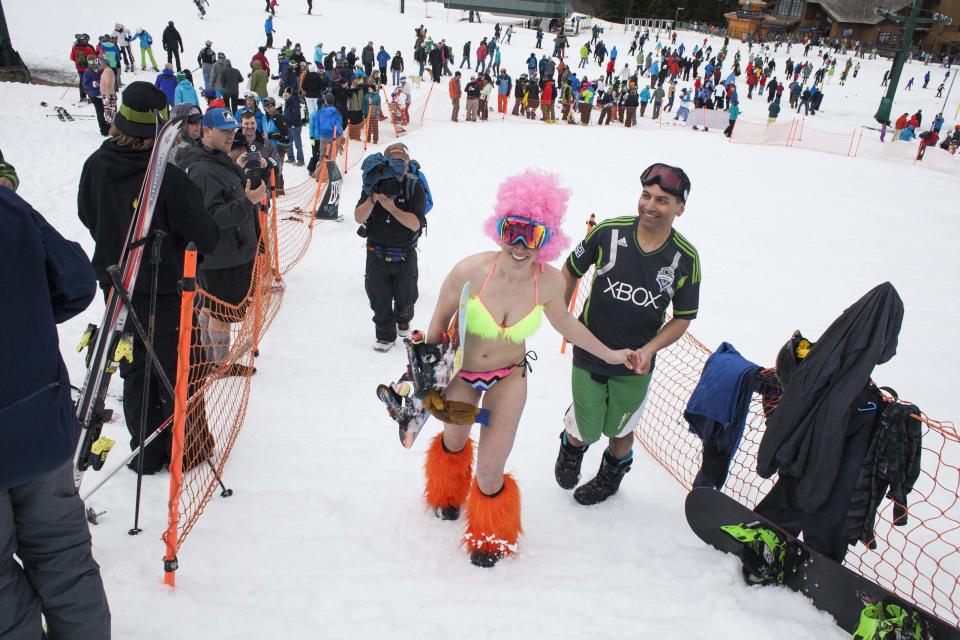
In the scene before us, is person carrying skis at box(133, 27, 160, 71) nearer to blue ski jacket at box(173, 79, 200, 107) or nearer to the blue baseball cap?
blue ski jacket at box(173, 79, 200, 107)

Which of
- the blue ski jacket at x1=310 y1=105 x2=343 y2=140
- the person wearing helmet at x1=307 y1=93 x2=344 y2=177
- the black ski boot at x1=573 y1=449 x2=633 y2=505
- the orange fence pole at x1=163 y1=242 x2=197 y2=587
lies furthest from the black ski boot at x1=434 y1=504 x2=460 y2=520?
the blue ski jacket at x1=310 y1=105 x2=343 y2=140

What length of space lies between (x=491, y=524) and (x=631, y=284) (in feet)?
5.09

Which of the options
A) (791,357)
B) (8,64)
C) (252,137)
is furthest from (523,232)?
(8,64)

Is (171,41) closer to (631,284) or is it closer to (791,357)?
(631,284)

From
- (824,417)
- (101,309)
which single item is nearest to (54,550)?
(824,417)

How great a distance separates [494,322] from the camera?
2873mm

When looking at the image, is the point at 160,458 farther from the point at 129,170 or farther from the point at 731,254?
the point at 731,254

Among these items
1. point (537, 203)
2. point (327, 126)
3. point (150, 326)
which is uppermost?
point (537, 203)

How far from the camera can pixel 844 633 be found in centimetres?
275

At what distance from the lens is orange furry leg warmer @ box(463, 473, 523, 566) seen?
307cm

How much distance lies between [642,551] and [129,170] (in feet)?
11.4

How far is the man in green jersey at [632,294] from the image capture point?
3166 millimetres

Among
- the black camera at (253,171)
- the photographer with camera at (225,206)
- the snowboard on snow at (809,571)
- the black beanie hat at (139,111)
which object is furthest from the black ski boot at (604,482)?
the black camera at (253,171)

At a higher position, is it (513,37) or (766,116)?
(513,37)
